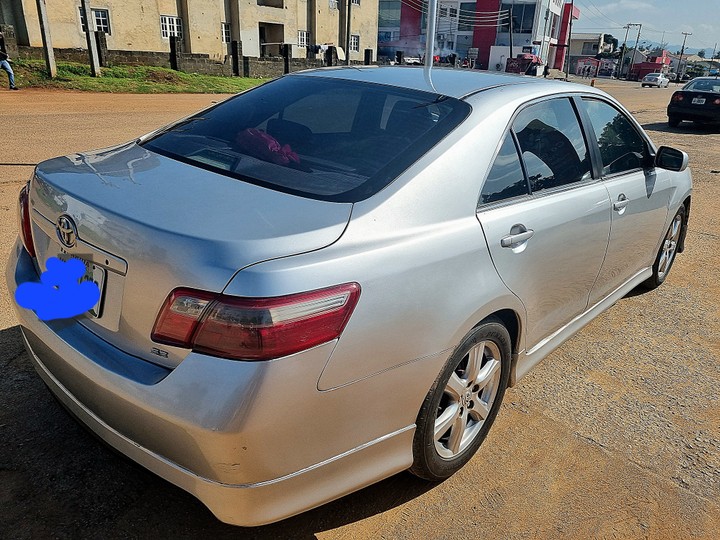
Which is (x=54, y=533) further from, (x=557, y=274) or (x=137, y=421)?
(x=557, y=274)

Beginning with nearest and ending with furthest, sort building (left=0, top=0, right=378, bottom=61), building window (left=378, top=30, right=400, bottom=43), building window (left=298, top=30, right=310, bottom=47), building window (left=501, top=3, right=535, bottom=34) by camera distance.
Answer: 1. building (left=0, top=0, right=378, bottom=61)
2. building window (left=298, top=30, right=310, bottom=47)
3. building window (left=501, top=3, right=535, bottom=34)
4. building window (left=378, top=30, right=400, bottom=43)

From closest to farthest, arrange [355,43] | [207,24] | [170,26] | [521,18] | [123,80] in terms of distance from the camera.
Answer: [123,80]
[170,26]
[207,24]
[355,43]
[521,18]

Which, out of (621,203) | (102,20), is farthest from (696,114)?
(102,20)

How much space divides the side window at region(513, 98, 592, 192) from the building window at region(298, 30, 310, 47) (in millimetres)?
41684

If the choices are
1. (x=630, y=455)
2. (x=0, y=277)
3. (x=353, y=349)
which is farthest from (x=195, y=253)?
(x=0, y=277)

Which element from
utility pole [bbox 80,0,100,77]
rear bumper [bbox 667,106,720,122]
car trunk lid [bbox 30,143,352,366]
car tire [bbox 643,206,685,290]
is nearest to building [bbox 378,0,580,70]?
rear bumper [bbox 667,106,720,122]

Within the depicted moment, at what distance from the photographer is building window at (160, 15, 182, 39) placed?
3180cm

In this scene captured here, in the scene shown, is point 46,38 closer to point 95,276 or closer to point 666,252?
point 666,252

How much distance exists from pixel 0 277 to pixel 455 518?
11.6 feet

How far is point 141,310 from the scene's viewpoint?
1.80 metres

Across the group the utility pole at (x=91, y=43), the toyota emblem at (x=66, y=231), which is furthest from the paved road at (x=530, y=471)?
the utility pole at (x=91, y=43)

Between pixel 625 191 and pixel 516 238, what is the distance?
1.42 meters

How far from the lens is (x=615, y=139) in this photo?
364 centimetres

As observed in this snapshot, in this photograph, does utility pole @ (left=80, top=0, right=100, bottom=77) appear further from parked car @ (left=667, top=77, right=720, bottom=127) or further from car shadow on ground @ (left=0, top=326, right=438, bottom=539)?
car shadow on ground @ (left=0, top=326, right=438, bottom=539)
